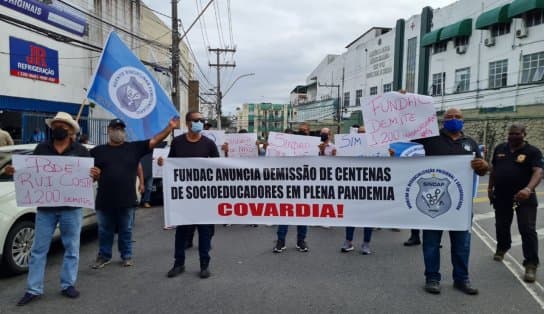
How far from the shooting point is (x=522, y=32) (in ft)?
93.0

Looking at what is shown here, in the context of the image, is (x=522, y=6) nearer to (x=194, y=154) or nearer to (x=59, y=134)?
(x=194, y=154)

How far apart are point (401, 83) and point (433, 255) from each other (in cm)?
4452

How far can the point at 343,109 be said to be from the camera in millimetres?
60219

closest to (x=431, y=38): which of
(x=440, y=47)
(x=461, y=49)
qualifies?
(x=440, y=47)

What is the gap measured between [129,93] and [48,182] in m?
1.95

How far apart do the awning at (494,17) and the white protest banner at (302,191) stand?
101 ft

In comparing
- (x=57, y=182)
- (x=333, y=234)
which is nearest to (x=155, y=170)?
(x=333, y=234)

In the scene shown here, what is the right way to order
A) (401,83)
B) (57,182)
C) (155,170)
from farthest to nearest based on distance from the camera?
(401,83)
(155,170)
(57,182)

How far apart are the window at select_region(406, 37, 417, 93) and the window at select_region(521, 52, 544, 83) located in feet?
49.1

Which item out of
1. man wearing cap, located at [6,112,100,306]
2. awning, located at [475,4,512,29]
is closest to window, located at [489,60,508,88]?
awning, located at [475,4,512,29]

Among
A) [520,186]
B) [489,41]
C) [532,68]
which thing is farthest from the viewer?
[489,41]

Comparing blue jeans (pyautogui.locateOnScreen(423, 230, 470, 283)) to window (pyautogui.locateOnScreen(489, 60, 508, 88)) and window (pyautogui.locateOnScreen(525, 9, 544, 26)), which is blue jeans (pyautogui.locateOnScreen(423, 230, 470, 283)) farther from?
window (pyautogui.locateOnScreen(489, 60, 508, 88))

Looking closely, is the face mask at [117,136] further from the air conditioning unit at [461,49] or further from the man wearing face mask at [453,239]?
the air conditioning unit at [461,49]

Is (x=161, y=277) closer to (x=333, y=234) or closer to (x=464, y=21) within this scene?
(x=333, y=234)
